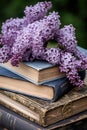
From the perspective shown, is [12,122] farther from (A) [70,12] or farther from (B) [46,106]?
(A) [70,12]

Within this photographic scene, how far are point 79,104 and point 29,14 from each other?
1.09 ft

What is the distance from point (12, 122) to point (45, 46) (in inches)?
10.2

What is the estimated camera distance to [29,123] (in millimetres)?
1789

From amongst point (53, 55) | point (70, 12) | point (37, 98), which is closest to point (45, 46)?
point (53, 55)

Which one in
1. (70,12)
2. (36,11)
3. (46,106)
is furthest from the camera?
(70,12)

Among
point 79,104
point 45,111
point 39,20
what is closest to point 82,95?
point 79,104

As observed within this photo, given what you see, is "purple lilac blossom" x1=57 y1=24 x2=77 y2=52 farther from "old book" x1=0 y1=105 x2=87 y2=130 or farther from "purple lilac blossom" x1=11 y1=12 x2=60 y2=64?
"old book" x1=0 y1=105 x2=87 y2=130

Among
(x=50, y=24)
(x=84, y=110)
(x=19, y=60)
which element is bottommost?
(x=84, y=110)

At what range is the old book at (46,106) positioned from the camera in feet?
5.75

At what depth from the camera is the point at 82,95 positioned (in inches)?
72.4

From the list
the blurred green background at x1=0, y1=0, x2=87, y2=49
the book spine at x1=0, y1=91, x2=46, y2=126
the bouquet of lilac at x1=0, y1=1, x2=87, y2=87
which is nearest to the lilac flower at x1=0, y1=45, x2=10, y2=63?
the bouquet of lilac at x1=0, y1=1, x2=87, y2=87

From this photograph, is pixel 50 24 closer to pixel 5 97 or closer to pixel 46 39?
pixel 46 39

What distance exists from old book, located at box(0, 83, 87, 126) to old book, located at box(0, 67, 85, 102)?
0.02 m

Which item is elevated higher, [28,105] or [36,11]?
[36,11]
